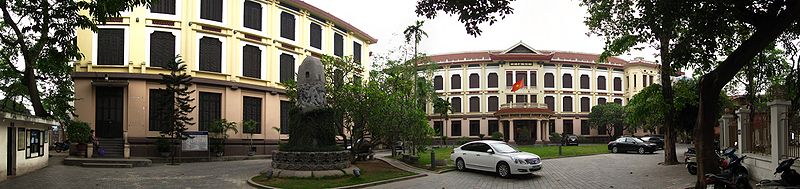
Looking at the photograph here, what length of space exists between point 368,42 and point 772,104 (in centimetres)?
3577

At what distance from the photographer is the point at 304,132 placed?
689 inches

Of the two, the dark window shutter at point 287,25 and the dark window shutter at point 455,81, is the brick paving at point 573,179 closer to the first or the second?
the dark window shutter at point 287,25

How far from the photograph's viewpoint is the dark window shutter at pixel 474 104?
60.6 m

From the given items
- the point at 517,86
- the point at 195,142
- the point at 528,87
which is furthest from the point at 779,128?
the point at 528,87

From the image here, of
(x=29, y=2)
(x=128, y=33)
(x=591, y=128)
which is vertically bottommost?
(x=591, y=128)

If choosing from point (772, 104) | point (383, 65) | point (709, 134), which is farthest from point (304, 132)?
point (383, 65)

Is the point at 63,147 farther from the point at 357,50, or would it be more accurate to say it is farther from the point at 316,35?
the point at 357,50

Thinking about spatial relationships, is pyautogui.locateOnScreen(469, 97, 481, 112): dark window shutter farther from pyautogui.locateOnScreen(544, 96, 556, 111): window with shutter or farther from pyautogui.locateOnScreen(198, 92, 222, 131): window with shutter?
pyautogui.locateOnScreen(198, 92, 222, 131): window with shutter

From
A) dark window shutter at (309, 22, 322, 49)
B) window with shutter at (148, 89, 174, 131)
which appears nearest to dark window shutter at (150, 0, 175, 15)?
window with shutter at (148, 89, 174, 131)

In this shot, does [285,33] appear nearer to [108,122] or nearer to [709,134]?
[108,122]

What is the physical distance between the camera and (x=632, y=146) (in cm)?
3319

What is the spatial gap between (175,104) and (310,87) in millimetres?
11400

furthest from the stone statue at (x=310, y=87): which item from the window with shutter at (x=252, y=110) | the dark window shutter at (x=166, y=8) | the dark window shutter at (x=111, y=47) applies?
the window with shutter at (x=252, y=110)

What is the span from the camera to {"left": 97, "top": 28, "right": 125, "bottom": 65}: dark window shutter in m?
27.1
